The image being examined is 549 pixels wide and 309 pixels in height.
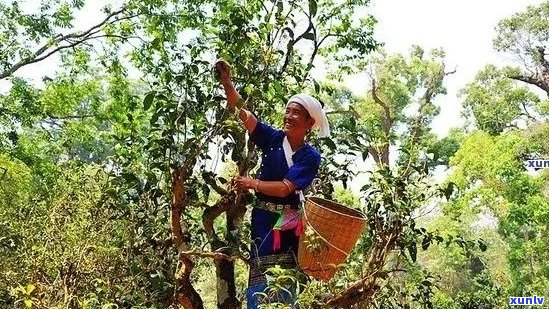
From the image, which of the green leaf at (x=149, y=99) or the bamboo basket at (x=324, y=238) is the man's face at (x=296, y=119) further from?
the green leaf at (x=149, y=99)

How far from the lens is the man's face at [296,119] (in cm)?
198

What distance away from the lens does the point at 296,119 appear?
1992mm

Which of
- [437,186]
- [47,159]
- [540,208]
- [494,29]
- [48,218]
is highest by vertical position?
[494,29]

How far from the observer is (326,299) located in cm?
188

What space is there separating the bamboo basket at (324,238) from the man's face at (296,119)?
24 centimetres

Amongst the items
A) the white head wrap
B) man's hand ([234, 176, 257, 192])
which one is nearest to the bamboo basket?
man's hand ([234, 176, 257, 192])

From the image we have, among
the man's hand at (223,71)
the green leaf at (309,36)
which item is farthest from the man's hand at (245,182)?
the green leaf at (309,36)

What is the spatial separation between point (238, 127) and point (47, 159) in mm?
4666

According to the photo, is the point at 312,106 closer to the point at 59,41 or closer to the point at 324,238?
the point at 324,238

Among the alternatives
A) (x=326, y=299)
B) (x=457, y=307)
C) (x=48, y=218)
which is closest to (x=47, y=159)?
(x=48, y=218)

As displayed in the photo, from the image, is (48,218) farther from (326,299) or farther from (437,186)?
(437,186)

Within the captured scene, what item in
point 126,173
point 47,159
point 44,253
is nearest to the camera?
point 126,173

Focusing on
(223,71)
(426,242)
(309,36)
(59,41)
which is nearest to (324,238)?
(223,71)

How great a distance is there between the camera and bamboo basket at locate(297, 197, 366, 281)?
70.2 inches
